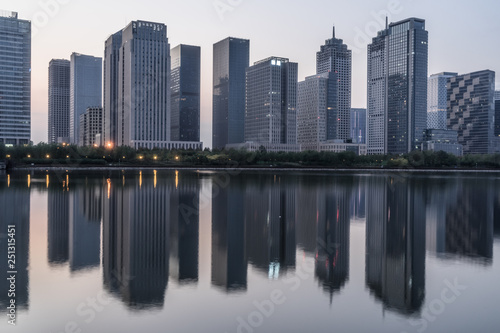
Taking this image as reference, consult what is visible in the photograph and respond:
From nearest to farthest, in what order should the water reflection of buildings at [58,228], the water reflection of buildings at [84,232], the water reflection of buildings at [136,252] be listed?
1. the water reflection of buildings at [136,252]
2. the water reflection of buildings at [84,232]
3. the water reflection of buildings at [58,228]

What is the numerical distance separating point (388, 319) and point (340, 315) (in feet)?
4.37

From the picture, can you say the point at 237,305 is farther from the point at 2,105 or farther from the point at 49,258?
the point at 2,105

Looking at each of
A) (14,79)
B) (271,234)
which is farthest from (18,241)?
(14,79)

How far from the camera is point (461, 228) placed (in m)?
28.0

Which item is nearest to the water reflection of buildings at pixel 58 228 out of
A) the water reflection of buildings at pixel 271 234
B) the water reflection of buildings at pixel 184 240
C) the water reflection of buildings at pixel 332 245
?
the water reflection of buildings at pixel 184 240

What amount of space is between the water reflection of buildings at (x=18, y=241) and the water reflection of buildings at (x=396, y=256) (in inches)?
452

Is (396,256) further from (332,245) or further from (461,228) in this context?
(461,228)

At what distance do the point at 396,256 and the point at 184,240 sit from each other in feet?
33.3

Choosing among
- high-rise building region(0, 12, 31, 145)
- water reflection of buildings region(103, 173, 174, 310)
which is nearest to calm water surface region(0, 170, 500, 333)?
water reflection of buildings region(103, 173, 174, 310)

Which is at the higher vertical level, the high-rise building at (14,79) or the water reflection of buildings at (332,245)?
the high-rise building at (14,79)

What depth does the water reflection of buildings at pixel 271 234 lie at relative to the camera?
18.8m

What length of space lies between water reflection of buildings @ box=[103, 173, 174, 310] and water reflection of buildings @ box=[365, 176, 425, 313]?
298 inches

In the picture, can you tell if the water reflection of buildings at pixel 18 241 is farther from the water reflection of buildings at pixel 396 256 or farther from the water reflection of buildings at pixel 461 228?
the water reflection of buildings at pixel 461 228

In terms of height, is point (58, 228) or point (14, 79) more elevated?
point (14, 79)
